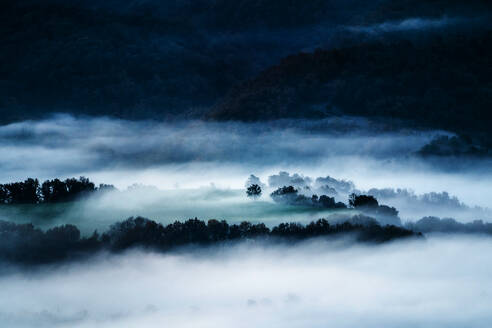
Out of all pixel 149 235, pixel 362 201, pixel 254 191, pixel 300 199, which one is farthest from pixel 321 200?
pixel 149 235

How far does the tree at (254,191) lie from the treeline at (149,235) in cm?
498

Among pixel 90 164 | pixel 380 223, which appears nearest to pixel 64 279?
pixel 380 223

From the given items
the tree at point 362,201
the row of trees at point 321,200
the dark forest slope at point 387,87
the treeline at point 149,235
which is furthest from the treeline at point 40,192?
the dark forest slope at point 387,87

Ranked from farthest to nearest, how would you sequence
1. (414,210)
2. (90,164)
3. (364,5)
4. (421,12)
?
(364,5) < (421,12) < (90,164) < (414,210)

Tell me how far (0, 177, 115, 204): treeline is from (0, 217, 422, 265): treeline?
11.1ft

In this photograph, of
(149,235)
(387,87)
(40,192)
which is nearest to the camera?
(149,235)

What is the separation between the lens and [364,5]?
65.8 meters

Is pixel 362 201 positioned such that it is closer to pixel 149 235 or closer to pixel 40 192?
pixel 149 235

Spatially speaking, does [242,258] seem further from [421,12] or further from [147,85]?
[147,85]

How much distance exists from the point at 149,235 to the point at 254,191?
6881 mm

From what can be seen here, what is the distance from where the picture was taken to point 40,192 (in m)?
25.7

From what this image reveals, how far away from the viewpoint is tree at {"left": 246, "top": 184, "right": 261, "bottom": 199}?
1082 inches

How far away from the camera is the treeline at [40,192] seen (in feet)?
82.6

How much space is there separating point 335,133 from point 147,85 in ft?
110
